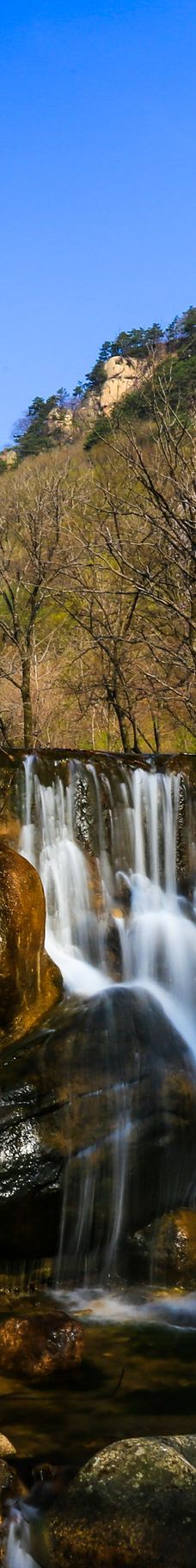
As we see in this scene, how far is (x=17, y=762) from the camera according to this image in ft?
37.8

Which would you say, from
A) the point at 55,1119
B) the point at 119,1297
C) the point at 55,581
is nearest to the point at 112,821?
the point at 55,1119

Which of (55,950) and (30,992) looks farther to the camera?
(55,950)

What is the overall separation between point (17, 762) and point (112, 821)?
3.39 feet

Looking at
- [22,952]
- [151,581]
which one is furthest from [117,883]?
[151,581]

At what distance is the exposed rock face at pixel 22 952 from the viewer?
9.07 m

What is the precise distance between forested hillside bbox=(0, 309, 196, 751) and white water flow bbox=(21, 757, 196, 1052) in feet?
12.5

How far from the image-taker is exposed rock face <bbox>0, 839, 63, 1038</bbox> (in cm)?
907

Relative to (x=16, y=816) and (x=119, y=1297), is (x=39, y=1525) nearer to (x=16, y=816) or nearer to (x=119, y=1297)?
(x=119, y=1297)

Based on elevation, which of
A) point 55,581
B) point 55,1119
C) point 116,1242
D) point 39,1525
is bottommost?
point 39,1525

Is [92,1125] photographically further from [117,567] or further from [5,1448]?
[117,567]

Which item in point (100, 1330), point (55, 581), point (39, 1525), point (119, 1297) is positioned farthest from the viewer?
point (55, 581)

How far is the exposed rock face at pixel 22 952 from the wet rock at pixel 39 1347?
7.10ft

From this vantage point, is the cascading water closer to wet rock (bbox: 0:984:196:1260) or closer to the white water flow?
the white water flow

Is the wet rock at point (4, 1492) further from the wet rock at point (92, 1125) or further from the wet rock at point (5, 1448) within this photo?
the wet rock at point (92, 1125)
